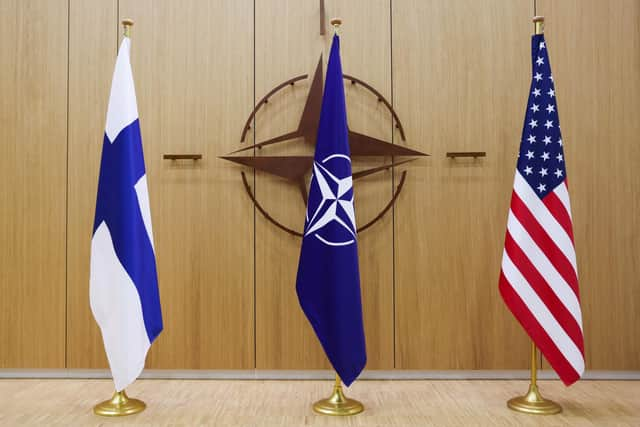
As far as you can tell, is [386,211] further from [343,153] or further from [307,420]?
[307,420]

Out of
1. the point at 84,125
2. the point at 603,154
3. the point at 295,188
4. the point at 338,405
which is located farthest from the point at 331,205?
the point at 603,154

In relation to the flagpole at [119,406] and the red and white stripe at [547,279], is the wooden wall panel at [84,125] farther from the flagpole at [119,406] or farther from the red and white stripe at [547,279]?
the red and white stripe at [547,279]

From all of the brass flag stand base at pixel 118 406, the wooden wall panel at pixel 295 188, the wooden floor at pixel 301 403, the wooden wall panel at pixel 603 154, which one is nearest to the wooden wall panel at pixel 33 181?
the wooden floor at pixel 301 403

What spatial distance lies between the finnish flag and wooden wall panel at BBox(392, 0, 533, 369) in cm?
159

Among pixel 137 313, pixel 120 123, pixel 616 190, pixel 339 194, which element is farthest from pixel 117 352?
pixel 616 190

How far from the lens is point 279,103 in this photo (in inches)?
144

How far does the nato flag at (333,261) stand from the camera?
2898 mm

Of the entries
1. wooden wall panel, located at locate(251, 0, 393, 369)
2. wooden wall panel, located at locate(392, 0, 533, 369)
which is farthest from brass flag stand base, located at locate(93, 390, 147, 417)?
wooden wall panel, located at locate(392, 0, 533, 369)

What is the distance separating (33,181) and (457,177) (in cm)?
282

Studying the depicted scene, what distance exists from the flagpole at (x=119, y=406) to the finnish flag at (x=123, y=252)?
12 centimetres

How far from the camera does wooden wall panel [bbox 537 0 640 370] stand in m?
3.61

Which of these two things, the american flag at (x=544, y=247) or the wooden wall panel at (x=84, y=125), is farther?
the wooden wall panel at (x=84, y=125)

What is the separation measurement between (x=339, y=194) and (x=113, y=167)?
122 cm

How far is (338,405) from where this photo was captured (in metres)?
2.95
